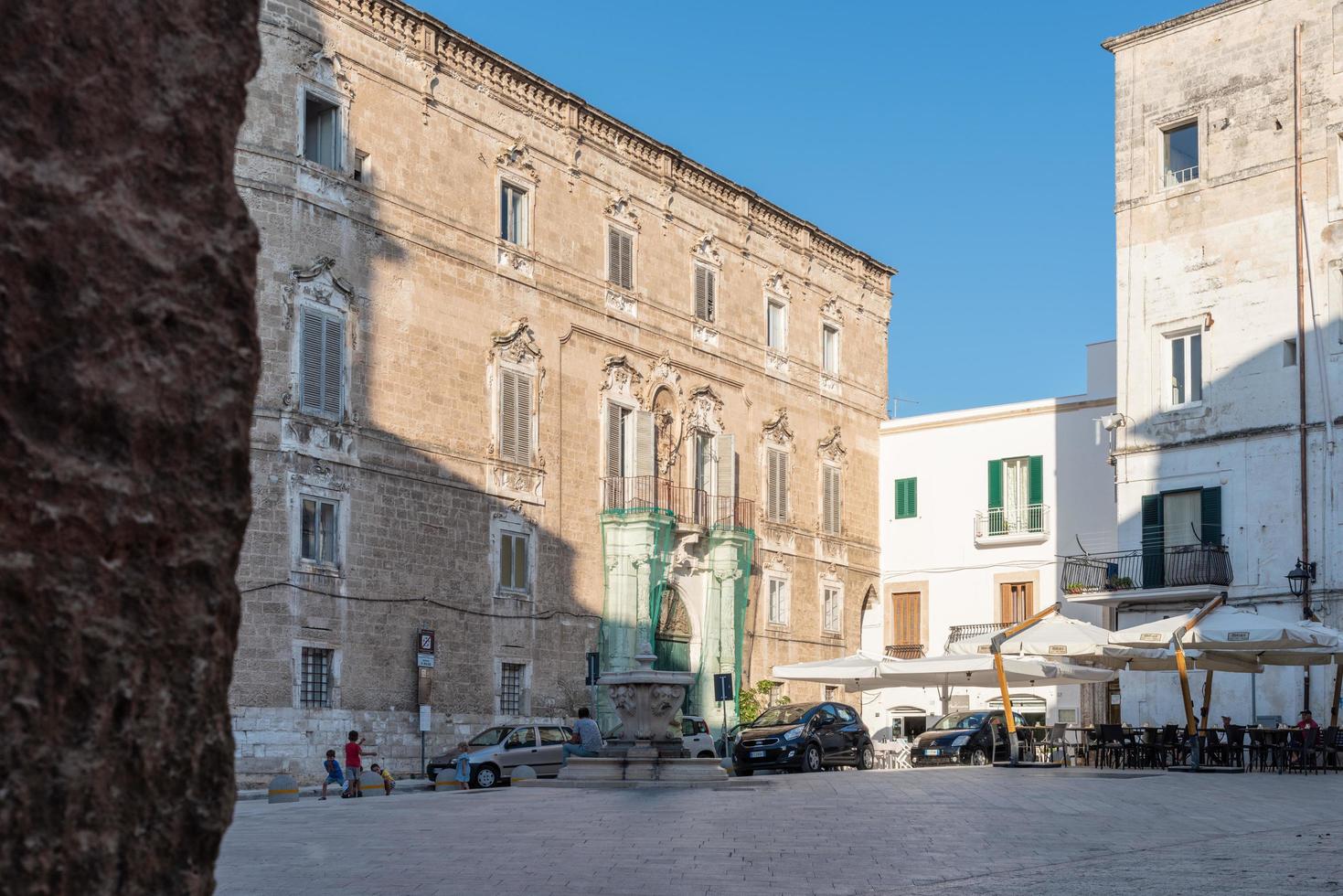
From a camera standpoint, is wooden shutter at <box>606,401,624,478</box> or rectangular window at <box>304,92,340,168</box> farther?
wooden shutter at <box>606,401,624,478</box>

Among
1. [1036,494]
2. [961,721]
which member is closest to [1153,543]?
[961,721]

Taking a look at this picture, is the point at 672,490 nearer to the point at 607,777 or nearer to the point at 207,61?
the point at 607,777

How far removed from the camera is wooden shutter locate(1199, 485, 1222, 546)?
1225 inches

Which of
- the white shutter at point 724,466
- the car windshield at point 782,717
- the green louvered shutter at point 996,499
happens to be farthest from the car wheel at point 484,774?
the green louvered shutter at point 996,499

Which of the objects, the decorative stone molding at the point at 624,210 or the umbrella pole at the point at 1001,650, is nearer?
the umbrella pole at the point at 1001,650

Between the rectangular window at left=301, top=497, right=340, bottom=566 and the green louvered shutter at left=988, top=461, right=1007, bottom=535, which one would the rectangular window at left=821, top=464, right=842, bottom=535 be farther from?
the rectangular window at left=301, top=497, right=340, bottom=566

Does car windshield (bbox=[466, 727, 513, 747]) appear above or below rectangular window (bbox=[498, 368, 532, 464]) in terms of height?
below

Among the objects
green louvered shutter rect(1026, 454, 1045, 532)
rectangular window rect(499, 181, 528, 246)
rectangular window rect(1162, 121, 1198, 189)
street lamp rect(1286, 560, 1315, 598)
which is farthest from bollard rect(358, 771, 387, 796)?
green louvered shutter rect(1026, 454, 1045, 532)

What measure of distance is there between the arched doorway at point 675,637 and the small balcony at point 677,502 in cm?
176

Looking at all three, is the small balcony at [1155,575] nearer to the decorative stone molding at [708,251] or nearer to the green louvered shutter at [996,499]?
the green louvered shutter at [996,499]

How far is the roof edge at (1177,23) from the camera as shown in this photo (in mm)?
31594

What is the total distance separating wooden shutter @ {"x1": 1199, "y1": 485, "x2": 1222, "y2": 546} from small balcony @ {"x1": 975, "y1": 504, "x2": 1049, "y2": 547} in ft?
31.4

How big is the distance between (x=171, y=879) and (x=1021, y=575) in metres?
39.7

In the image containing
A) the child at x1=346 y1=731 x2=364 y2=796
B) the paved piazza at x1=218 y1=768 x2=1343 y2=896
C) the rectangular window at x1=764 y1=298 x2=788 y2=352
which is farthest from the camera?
the rectangular window at x1=764 y1=298 x2=788 y2=352
